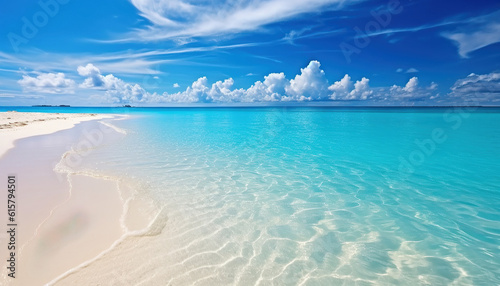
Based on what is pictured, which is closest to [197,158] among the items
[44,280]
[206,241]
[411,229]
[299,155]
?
[299,155]

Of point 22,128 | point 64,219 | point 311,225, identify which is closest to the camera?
point 64,219

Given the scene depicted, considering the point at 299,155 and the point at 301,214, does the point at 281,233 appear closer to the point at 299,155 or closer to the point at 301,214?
the point at 301,214

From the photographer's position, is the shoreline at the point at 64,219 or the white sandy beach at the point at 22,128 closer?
the shoreline at the point at 64,219

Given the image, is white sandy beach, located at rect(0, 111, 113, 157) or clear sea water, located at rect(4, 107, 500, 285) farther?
white sandy beach, located at rect(0, 111, 113, 157)

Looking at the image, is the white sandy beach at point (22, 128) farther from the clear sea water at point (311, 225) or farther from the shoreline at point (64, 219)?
the clear sea water at point (311, 225)

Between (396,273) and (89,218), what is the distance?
23.9 feet

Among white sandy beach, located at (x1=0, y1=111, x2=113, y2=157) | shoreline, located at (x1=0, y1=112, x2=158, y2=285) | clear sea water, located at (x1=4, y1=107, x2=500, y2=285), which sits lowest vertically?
white sandy beach, located at (x1=0, y1=111, x2=113, y2=157)

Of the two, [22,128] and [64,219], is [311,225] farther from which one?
[22,128]

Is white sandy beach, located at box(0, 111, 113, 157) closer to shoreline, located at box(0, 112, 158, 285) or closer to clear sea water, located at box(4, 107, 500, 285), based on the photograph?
shoreline, located at box(0, 112, 158, 285)

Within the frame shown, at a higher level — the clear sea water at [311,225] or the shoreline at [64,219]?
the clear sea water at [311,225]

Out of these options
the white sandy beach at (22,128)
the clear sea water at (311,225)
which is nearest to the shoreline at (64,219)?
the clear sea water at (311,225)

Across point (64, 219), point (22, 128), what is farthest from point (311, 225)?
point (22, 128)

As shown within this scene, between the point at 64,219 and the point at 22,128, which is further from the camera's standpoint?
the point at 22,128

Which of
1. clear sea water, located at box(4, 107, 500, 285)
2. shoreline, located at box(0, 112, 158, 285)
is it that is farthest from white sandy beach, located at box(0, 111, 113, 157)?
clear sea water, located at box(4, 107, 500, 285)
